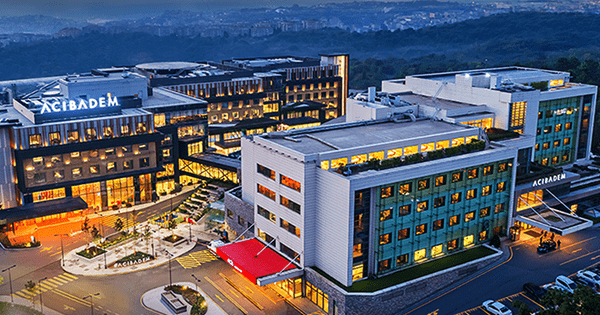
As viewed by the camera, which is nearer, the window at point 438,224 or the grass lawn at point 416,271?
the grass lawn at point 416,271

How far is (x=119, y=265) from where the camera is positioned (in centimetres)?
10344

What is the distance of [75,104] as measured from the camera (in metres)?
131

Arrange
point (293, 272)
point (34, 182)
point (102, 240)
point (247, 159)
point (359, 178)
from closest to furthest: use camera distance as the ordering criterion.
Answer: point (359, 178), point (293, 272), point (247, 159), point (102, 240), point (34, 182)

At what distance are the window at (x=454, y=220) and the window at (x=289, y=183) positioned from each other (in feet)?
89.2

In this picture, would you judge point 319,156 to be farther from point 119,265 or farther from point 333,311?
point 119,265

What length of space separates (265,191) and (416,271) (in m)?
28.4

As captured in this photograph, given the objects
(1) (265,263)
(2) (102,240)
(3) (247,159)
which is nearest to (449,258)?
(1) (265,263)

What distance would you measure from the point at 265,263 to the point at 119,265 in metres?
29.3

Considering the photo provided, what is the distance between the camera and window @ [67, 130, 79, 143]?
415ft

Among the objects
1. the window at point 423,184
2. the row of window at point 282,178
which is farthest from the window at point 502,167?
the row of window at point 282,178

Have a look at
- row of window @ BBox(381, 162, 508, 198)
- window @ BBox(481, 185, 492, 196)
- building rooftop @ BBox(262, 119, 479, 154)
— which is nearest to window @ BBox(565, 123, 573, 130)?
building rooftop @ BBox(262, 119, 479, 154)

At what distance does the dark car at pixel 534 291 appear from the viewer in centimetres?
8844

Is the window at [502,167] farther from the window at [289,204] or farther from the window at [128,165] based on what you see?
the window at [128,165]

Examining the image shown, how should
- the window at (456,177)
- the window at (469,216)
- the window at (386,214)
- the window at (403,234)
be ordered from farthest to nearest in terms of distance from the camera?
the window at (469,216), the window at (456,177), the window at (403,234), the window at (386,214)
